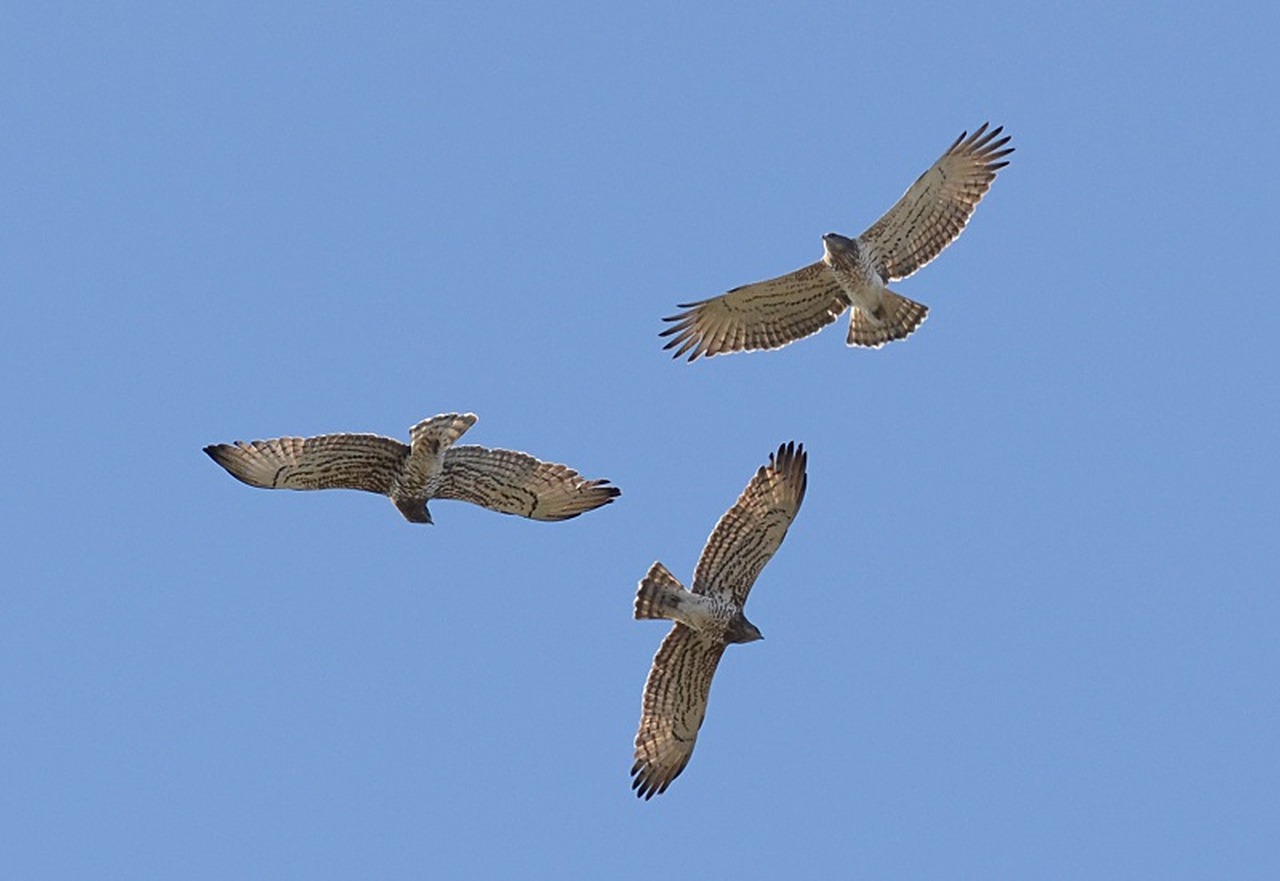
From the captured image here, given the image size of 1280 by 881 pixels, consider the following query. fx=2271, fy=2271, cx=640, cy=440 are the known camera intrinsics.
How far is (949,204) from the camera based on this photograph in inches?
687

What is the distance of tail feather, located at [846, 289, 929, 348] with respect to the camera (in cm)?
1736

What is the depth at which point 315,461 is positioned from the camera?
15180 mm

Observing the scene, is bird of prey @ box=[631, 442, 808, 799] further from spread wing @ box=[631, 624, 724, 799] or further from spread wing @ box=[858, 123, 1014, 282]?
spread wing @ box=[858, 123, 1014, 282]

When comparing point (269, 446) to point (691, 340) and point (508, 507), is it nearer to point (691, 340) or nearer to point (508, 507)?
point (508, 507)

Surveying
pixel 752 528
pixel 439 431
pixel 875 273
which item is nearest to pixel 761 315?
pixel 875 273

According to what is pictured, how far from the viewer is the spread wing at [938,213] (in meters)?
17.3

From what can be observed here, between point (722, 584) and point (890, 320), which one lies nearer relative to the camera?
point (722, 584)

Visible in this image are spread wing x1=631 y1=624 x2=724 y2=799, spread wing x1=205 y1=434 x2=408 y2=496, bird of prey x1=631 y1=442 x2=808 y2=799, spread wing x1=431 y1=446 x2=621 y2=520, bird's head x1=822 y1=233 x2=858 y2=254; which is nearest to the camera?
spread wing x1=205 y1=434 x2=408 y2=496

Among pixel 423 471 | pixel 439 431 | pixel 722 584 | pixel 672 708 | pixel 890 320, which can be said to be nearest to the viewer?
pixel 439 431

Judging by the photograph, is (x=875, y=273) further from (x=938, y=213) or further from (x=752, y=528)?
(x=752, y=528)

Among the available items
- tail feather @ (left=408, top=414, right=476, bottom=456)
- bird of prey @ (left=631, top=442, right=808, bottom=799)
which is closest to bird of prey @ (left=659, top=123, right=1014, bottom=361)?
bird of prey @ (left=631, top=442, right=808, bottom=799)

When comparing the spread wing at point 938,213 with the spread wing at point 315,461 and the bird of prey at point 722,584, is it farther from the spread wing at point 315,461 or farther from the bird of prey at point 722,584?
the spread wing at point 315,461

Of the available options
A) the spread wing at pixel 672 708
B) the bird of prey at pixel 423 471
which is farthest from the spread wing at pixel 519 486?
the spread wing at pixel 672 708

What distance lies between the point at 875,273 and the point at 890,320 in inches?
15.9
